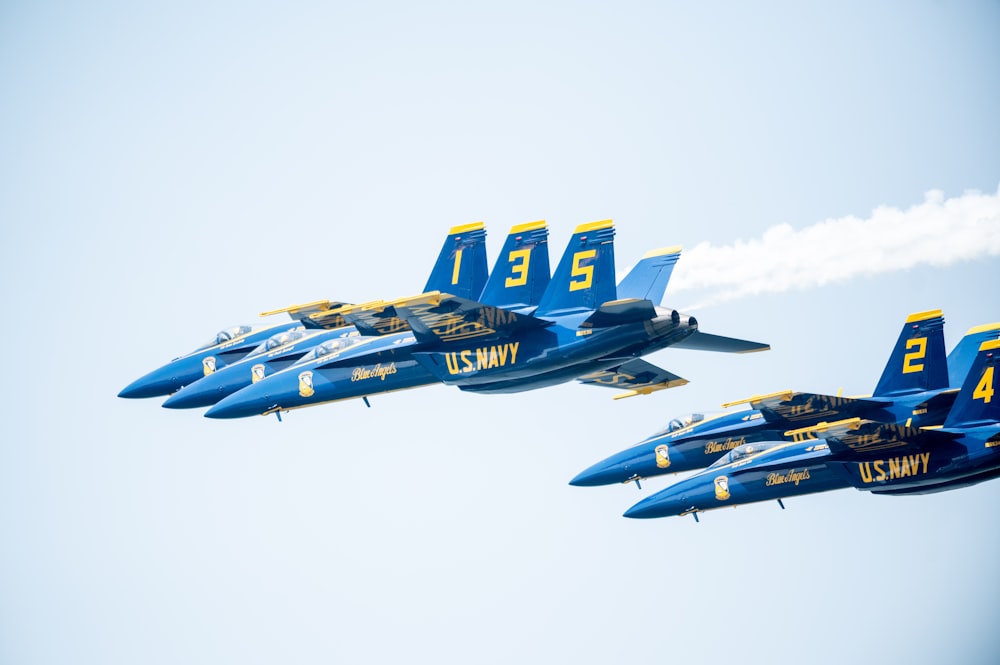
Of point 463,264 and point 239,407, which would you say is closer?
point 463,264

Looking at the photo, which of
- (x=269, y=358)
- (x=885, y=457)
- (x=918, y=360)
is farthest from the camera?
(x=269, y=358)

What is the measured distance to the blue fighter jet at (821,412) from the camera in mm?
48469

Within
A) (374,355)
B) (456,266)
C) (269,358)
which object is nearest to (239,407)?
(269,358)

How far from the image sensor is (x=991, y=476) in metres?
45.5

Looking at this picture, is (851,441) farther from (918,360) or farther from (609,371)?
(609,371)

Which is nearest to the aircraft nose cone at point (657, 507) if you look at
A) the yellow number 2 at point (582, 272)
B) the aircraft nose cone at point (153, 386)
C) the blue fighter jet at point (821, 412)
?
the blue fighter jet at point (821, 412)

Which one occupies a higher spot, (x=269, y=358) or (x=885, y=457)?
(x=269, y=358)

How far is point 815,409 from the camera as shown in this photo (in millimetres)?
47969

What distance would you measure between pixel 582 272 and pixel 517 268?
2463 millimetres

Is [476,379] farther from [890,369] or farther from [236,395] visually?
[890,369]

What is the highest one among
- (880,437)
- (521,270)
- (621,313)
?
(521,270)

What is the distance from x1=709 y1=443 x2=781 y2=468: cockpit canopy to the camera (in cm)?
4984

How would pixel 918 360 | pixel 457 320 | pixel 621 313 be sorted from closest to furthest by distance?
pixel 621 313 → pixel 457 320 → pixel 918 360

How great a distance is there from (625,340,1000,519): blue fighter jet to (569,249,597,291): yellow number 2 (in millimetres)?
8348
